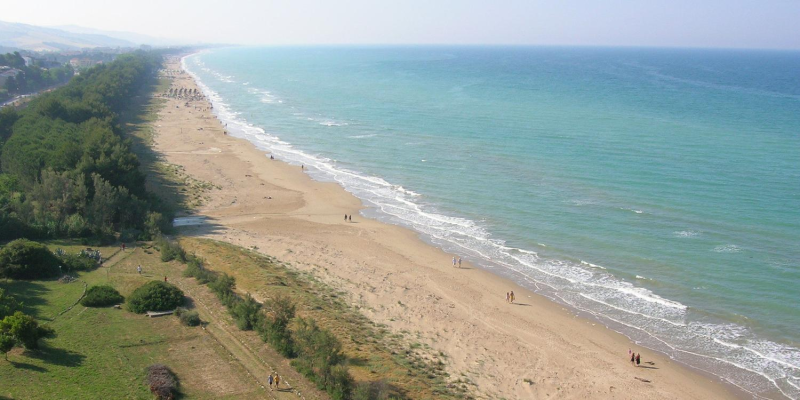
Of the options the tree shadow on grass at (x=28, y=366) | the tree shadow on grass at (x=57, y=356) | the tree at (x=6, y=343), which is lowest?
the tree shadow on grass at (x=57, y=356)

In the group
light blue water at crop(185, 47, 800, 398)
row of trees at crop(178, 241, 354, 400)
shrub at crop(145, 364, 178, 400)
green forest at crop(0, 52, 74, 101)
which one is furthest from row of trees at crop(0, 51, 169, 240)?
green forest at crop(0, 52, 74, 101)

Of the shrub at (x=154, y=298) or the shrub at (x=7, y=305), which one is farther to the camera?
the shrub at (x=154, y=298)

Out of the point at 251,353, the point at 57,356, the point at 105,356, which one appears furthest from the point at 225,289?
the point at 57,356

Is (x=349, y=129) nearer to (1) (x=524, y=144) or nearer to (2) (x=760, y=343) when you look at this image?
(1) (x=524, y=144)

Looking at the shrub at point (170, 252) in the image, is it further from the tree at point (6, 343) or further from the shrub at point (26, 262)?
the tree at point (6, 343)

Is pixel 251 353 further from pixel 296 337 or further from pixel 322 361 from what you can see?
pixel 322 361

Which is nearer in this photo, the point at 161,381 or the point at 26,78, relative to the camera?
the point at 161,381

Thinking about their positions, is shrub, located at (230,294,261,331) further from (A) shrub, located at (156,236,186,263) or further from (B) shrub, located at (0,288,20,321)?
(A) shrub, located at (156,236,186,263)

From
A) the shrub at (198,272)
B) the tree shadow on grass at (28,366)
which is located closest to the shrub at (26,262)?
the shrub at (198,272)
